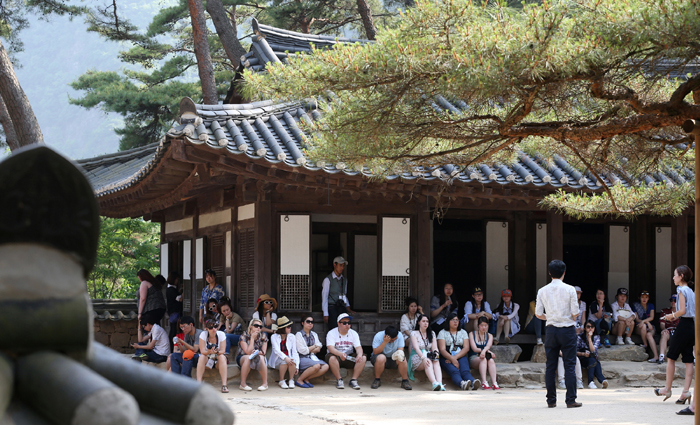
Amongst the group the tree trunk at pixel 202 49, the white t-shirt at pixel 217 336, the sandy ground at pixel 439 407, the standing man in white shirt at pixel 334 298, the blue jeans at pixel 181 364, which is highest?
the tree trunk at pixel 202 49

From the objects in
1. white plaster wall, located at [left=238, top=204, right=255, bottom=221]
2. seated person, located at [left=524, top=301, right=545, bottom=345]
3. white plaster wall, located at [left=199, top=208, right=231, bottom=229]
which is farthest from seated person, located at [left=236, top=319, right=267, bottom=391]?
seated person, located at [left=524, top=301, right=545, bottom=345]

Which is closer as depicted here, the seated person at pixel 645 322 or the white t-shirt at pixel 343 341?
the white t-shirt at pixel 343 341

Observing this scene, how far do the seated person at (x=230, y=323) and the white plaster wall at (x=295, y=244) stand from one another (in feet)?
3.08

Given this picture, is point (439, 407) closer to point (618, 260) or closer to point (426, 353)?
point (426, 353)

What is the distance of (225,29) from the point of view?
61.0 ft

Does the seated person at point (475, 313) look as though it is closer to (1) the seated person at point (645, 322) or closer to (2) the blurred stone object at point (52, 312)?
(1) the seated person at point (645, 322)

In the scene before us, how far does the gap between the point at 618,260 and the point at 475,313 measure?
3.54m

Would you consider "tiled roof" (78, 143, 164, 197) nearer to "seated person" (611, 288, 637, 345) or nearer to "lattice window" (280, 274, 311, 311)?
"lattice window" (280, 274, 311, 311)

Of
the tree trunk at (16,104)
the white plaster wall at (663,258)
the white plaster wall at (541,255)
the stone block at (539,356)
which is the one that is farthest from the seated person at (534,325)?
the tree trunk at (16,104)

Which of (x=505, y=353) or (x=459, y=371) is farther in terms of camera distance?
(x=505, y=353)

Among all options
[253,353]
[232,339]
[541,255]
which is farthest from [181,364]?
[541,255]

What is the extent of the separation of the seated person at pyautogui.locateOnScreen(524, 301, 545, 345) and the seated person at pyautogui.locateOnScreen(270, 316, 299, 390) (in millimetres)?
4175

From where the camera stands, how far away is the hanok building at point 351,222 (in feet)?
31.9

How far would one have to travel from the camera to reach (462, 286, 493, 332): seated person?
451 inches
